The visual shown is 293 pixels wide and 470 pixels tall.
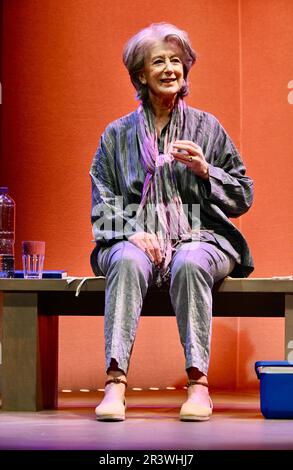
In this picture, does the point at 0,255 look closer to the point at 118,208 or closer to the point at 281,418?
the point at 118,208

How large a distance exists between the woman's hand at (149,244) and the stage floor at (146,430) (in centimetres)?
49

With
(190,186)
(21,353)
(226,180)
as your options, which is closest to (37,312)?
(21,353)

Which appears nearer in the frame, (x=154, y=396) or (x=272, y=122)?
(x=154, y=396)

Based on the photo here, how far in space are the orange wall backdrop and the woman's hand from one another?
1.23 meters

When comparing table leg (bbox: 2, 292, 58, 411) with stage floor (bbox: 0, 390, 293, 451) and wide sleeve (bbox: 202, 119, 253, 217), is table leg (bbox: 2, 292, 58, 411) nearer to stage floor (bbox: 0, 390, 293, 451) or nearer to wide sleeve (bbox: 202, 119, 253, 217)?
stage floor (bbox: 0, 390, 293, 451)

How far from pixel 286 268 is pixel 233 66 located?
95cm

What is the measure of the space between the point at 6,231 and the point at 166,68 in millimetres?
1038

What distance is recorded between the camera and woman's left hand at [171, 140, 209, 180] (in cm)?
307

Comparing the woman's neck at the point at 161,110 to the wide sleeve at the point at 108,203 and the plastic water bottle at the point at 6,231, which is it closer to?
the wide sleeve at the point at 108,203

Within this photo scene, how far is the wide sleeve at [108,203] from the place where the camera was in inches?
125

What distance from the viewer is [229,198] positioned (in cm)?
322

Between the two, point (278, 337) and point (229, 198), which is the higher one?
point (229, 198)

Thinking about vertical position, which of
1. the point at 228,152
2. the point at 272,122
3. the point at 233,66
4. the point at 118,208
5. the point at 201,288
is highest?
the point at 233,66
